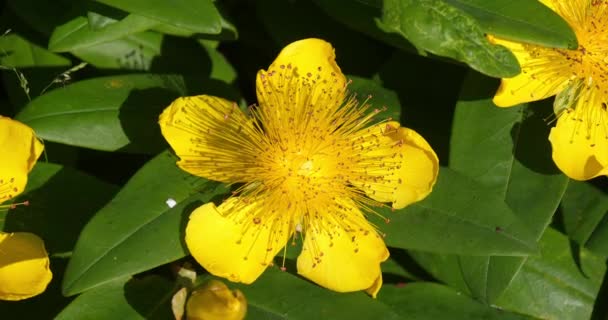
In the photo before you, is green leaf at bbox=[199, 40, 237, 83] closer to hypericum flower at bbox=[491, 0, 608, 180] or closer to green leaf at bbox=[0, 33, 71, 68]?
green leaf at bbox=[0, 33, 71, 68]

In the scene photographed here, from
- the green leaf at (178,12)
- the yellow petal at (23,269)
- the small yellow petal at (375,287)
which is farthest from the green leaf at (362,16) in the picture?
the yellow petal at (23,269)

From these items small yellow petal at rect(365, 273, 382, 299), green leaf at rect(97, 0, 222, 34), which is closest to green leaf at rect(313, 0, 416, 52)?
green leaf at rect(97, 0, 222, 34)

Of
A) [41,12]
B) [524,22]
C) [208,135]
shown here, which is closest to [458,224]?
[524,22]

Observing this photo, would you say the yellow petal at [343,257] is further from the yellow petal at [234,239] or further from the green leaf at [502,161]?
the green leaf at [502,161]

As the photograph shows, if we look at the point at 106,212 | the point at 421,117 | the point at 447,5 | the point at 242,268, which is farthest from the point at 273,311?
the point at 447,5

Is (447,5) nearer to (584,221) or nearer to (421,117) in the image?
(421,117)
